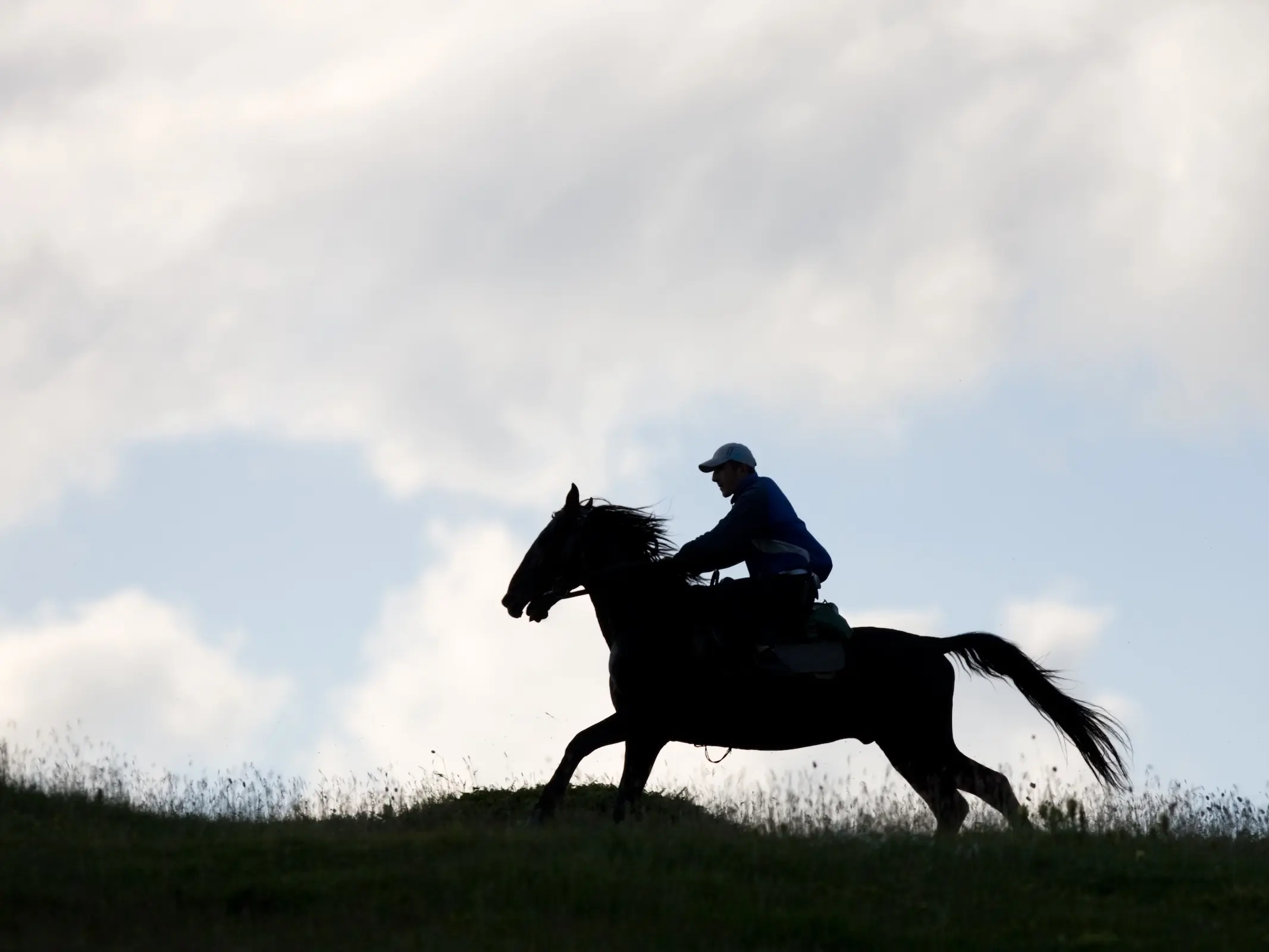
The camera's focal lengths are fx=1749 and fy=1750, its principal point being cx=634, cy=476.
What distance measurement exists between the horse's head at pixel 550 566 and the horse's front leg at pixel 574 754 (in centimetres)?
152

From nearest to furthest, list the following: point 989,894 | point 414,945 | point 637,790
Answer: point 414,945 < point 989,894 < point 637,790

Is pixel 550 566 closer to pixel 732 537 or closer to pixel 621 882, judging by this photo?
pixel 732 537

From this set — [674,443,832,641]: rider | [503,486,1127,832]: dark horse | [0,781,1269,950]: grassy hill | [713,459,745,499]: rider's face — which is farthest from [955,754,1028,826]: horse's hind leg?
[713,459,745,499]: rider's face

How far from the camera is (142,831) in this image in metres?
11.8

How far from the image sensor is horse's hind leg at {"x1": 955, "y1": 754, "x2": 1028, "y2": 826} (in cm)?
1305

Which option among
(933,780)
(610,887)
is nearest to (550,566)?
(933,780)

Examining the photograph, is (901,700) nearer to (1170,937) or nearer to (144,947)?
(1170,937)

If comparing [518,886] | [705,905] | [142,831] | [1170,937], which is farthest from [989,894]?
[142,831]

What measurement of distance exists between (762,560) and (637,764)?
1839 millimetres

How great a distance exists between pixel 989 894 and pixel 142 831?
18.5 ft

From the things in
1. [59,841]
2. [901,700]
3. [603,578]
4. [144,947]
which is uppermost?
[603,578]

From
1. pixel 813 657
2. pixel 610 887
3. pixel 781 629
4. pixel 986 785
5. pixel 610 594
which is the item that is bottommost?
pixel 610 887

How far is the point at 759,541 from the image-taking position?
13.5 metres

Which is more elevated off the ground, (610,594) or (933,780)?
(610,594)
